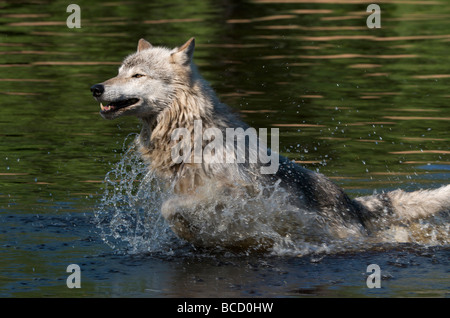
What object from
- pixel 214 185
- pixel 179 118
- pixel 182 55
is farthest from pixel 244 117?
pixel 214 185

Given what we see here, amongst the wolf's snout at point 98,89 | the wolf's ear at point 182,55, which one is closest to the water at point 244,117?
the wolf's snout at point 98,89

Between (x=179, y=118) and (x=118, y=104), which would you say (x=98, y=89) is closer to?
(x=118, y=104)

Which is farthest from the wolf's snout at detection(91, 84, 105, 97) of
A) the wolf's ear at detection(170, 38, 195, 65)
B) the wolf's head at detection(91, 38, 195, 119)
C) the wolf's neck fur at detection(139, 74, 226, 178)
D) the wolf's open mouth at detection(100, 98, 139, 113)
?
the wolf's ear at detection(170, 38, 195, 65)

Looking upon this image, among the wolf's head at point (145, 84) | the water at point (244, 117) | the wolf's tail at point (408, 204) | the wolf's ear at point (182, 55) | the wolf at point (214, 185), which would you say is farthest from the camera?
the wolf's tail at point (408, 204)

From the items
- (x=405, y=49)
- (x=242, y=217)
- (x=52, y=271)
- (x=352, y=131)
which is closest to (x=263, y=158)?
(x=242, y=217)

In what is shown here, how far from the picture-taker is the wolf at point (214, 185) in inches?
336

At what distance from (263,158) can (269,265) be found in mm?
1067

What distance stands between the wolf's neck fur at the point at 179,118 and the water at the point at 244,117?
0.35 metres

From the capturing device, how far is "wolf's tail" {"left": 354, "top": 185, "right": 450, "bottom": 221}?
9086mm

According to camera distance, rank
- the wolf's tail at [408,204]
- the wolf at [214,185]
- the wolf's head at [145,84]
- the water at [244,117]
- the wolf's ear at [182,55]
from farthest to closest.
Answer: the wolf's tail at [408,204]
the wolf's ear at [182,55]
the wolf's head at [145,84]
the wolf at [214,185]
the water at [244,117]

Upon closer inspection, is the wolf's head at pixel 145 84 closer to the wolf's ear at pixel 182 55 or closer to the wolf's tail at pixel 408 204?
the wolf's ear at pixel 182 55

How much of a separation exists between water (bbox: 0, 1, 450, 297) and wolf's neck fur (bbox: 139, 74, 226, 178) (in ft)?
1.15

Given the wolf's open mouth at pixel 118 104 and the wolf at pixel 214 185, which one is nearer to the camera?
the wolf at pixel 214 185
